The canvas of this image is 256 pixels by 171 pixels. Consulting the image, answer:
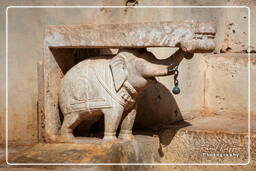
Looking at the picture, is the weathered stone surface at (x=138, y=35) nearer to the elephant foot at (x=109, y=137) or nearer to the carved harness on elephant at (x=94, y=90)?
the carved harness on elephant at (x=94, y=90)

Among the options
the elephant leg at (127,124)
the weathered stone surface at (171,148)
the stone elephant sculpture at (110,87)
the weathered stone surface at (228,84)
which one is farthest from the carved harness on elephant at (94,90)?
the weathered stone surface at (228,84)

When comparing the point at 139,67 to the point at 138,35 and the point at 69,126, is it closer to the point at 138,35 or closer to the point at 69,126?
the point at 138,35

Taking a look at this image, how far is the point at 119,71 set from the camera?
2848 millimetres

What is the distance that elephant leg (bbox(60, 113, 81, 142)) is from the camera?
2988mm

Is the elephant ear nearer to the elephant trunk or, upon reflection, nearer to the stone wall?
the elephant trunk

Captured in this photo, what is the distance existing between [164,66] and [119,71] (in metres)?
0.27

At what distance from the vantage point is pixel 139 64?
2.80m

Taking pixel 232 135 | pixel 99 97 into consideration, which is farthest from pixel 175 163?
pixel 99 97

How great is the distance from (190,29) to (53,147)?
1078 mm

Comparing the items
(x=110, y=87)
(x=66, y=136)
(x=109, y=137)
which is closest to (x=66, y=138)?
(x=66, y=136)

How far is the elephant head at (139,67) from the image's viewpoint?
2.76 meters

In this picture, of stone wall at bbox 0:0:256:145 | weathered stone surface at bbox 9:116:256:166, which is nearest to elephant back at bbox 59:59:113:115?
weathered stone surface at bbox 9:116:256:166

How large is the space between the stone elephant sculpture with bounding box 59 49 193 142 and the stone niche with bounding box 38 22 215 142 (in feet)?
0.24

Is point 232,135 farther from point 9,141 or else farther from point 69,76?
point 9,141
